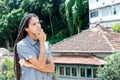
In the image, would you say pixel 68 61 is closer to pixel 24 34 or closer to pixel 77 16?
pixel 77 16

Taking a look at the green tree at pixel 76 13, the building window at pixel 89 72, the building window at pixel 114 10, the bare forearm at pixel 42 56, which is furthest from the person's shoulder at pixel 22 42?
the green tree at pixel 76 13

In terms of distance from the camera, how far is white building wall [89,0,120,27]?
97.4ft

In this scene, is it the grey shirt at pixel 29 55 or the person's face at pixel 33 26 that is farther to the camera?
Answer: the person's face at pixel 33 26

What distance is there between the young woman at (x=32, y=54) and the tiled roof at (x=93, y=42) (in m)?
17.5

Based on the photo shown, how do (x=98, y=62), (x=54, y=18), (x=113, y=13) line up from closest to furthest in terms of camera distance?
1. (x=98, y=62)
2. (x=113, y=13)
3. (x=54, y=18)

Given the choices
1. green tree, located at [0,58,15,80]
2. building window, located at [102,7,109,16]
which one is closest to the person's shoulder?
green tree, located at [0,58,15,80]

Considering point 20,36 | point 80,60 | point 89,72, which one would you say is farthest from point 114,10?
point 20,36

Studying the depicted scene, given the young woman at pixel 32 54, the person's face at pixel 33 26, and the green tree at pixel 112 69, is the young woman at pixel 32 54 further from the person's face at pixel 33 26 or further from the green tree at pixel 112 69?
the green tree at pixel 112 69

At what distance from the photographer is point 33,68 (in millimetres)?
2762

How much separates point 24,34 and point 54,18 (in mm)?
38334

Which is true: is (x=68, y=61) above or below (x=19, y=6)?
below

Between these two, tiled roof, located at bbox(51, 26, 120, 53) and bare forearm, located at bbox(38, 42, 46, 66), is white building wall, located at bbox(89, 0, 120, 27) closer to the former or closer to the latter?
tiled roof, located at bbox(51, 26, 120, 53)

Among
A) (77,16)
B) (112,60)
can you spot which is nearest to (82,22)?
(77,16)

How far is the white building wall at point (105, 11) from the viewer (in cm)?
2969
